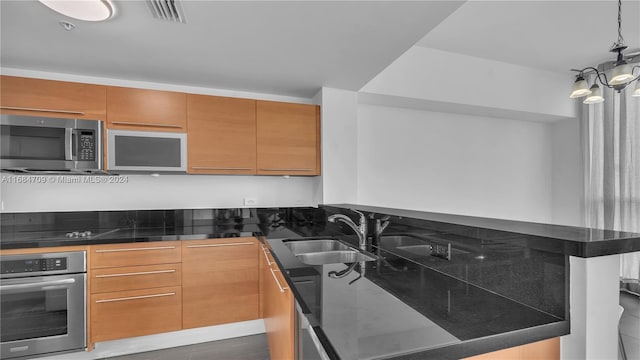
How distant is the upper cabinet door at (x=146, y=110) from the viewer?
236cm

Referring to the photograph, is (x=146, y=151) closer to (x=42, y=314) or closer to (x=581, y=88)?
(x=42, y=314)

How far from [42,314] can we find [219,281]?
113 cm

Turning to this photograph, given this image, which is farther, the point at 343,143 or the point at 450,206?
the point at 450,206

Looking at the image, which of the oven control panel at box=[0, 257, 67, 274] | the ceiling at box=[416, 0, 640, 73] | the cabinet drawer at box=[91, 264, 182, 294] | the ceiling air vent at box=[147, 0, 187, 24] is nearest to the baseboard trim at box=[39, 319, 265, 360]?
the cabinet drawer at box=[91, 264, 182, 294]

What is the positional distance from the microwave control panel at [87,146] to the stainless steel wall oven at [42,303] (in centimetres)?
72

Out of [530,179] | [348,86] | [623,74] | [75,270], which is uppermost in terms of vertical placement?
[348,86]

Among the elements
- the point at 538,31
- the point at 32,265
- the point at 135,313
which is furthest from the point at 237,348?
the point at 538,31

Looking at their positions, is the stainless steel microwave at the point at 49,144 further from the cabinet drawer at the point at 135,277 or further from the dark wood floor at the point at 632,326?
the dark wood floor at the point at 632,326

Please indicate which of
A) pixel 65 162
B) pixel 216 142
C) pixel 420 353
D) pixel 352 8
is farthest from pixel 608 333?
pixel 65 162

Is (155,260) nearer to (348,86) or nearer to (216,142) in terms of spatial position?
(216,142)

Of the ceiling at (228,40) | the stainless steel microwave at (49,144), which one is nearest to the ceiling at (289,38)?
the ceiling at (228,40)

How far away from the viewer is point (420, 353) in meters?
0.64

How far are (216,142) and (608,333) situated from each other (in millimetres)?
2595

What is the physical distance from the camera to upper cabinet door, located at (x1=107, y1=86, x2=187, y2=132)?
2.36 metres
